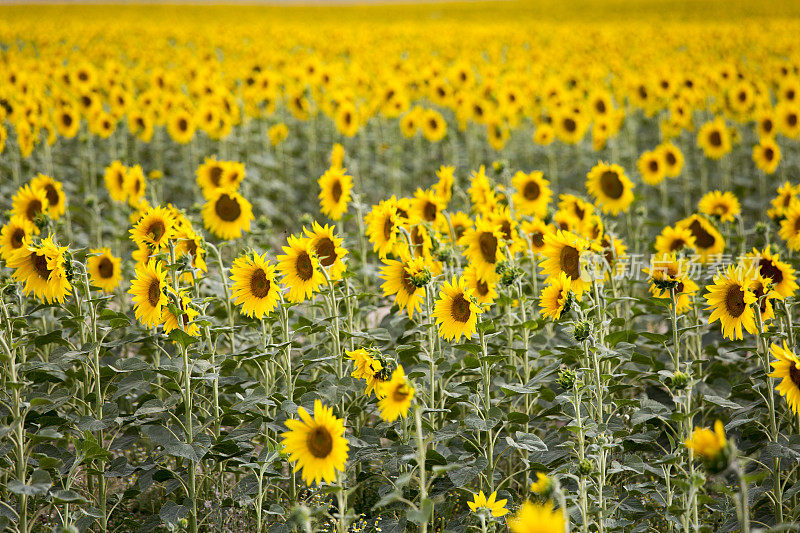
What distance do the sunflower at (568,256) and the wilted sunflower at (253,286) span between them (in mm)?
1302

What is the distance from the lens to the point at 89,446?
10.0ft

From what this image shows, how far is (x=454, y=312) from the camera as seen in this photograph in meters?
3.34

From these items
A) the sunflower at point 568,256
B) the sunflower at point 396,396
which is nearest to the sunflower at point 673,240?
the sunflower at point 568,256

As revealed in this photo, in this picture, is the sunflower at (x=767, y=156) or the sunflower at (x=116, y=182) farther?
the sunflower at (x=767, y=156)

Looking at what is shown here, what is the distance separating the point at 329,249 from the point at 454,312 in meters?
0.69

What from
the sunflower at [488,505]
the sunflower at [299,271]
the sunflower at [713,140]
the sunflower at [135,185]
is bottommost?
the sunflower at [488,505]

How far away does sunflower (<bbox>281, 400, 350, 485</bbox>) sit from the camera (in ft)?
8.52

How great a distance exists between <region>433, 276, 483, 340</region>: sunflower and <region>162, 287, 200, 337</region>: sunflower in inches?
39.8

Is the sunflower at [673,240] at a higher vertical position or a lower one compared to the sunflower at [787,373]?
higher

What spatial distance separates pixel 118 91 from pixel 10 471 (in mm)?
5979

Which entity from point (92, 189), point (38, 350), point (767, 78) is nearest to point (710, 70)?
point (767, 78)

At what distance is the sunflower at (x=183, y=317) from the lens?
3.19 m

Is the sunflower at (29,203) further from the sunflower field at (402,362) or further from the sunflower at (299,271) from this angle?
the sunflower at (299,271)

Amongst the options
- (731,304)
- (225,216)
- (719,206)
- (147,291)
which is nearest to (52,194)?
(225,216)
